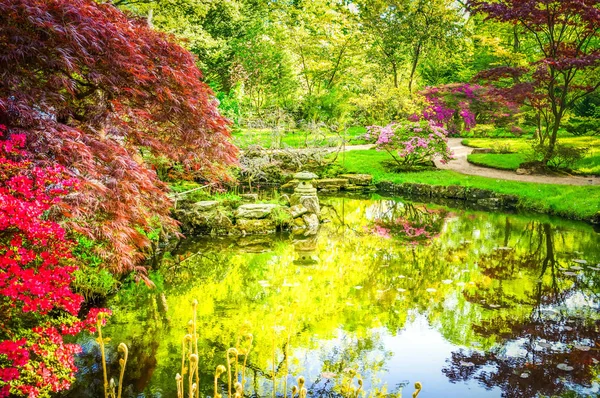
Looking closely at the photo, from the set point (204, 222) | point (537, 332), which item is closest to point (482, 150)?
point (204, 222)

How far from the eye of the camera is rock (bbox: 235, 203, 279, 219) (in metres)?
8.98

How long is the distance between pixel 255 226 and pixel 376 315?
4.36 m

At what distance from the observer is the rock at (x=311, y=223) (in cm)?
903

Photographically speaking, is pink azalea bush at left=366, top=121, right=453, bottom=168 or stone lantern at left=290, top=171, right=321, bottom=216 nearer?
stone lantern at left=290, top=171, right=321, bottom=216

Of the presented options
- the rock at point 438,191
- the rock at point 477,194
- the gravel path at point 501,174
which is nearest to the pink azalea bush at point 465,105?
the gravel path at point 501,174

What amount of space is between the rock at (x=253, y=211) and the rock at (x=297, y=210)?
21.8 inches

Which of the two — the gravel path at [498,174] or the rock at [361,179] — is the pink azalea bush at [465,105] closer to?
the gravel path at [498,174]

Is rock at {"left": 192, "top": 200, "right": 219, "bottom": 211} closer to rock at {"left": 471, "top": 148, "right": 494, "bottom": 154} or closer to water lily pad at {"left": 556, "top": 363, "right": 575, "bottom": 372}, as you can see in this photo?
water lily pad at {"left": 556, "top": 363, "right": 575, "bottom": 372}

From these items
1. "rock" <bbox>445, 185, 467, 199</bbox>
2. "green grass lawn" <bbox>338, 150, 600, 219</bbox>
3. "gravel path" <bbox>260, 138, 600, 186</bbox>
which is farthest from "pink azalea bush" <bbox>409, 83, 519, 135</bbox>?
"rock" <bbox>445, 185, 467, 199</bbox>

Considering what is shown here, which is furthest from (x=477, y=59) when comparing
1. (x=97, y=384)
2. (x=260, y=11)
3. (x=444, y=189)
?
(x=97, y=384)

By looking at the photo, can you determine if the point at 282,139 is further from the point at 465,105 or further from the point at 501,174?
the point at 465,105

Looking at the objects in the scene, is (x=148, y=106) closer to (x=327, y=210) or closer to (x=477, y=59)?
(x=327, y=210)

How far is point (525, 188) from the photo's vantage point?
38.7 feet

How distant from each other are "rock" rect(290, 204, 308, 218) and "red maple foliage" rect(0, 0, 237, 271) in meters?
5.09
